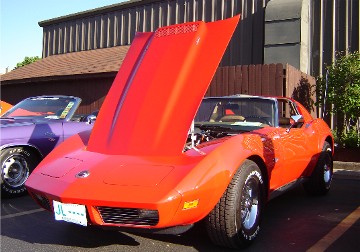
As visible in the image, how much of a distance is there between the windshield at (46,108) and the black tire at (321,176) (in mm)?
3696

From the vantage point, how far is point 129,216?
2816mm

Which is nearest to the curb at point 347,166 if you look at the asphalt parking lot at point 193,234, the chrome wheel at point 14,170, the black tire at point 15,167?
the asphalt parking lot at point 193,234

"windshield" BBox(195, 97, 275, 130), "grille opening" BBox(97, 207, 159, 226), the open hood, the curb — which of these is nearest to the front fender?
"grille opening" BBox(97, 207, 159, 226)

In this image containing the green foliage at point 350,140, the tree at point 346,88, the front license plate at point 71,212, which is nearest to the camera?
the front license plate at point 71,212

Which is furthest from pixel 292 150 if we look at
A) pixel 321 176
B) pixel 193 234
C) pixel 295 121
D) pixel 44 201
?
pixel 44 201

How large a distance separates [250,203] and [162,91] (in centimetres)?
128

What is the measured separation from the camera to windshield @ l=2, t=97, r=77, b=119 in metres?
6.00

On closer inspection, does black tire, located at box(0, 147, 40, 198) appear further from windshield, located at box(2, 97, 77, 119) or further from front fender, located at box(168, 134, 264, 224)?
front fender, located at box(168, 134, 264, 224)

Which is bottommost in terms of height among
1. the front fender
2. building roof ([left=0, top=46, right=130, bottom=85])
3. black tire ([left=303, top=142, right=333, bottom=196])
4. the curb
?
the curb

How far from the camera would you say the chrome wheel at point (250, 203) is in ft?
10.6

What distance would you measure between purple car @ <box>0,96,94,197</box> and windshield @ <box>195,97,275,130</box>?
2.07 meters

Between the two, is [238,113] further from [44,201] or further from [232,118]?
[44,201]

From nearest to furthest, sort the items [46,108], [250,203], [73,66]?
1. [250,203]
2. [46,108]
3. [73,66]

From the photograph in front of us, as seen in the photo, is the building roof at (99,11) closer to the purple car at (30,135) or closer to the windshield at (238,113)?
the purple car at (30,135)
